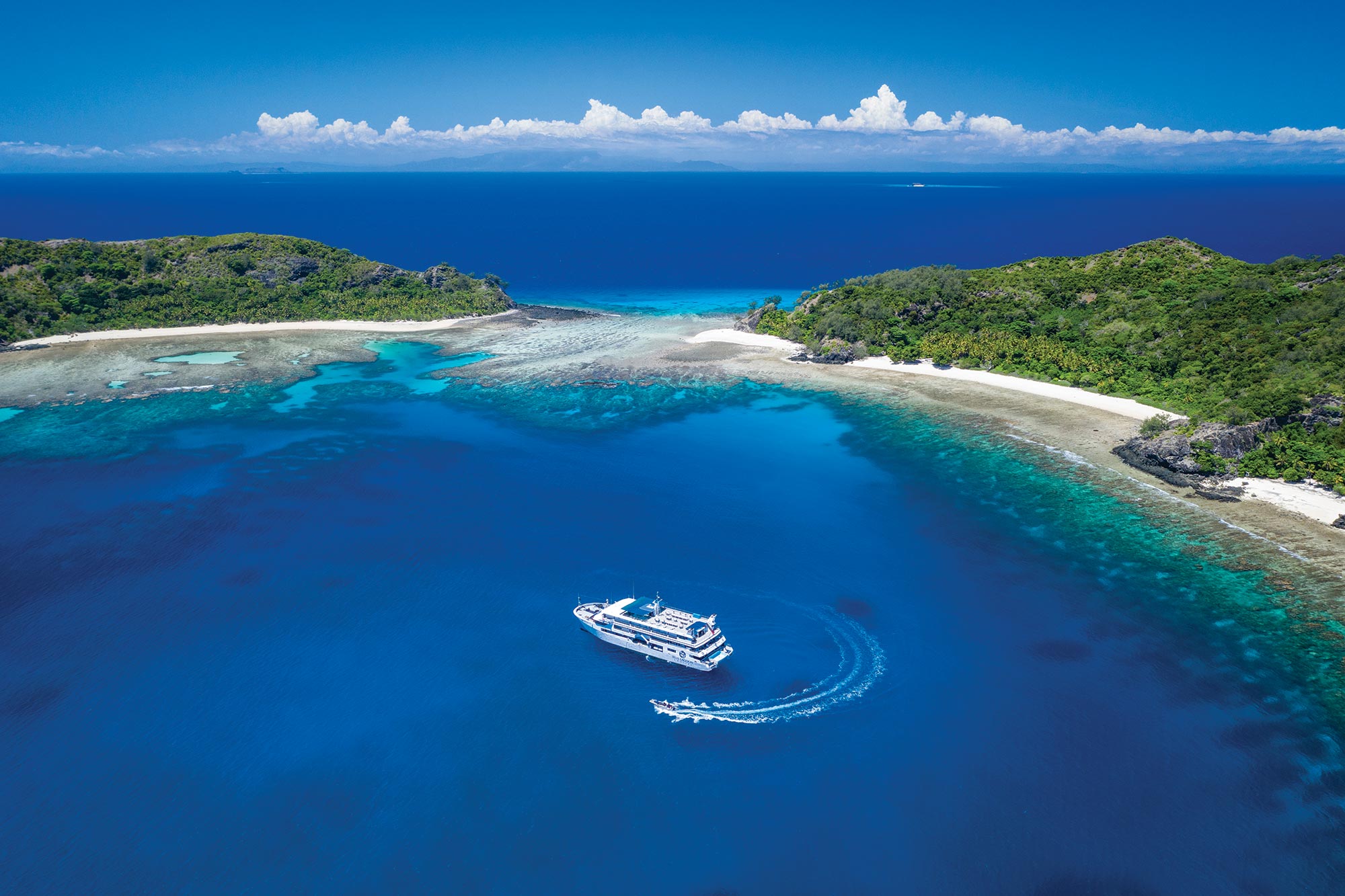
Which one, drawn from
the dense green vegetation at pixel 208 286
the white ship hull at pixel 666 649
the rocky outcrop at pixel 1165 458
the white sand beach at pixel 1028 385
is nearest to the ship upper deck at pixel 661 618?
the white ship hull at pixel 666 649

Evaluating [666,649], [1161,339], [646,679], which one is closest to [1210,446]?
[1161,339]

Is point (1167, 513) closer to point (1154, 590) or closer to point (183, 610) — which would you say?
Result: point (1154, 590)

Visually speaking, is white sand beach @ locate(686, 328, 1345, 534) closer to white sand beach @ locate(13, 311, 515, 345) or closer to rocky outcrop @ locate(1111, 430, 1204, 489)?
rocky outcrop @ locate(1111, 430, 1204, 489)

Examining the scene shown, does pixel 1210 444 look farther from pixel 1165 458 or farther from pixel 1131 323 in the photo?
pixel 1131 323

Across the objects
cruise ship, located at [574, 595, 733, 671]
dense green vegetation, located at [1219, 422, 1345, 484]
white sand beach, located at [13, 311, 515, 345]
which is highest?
dense green vegetation, located at [1219, 422, 1345, 484]

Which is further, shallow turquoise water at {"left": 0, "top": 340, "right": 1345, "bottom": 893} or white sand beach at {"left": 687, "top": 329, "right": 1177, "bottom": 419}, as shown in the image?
white sand beach at {"left": 687, "top": 329, "right": 1177, "bottom": 419}

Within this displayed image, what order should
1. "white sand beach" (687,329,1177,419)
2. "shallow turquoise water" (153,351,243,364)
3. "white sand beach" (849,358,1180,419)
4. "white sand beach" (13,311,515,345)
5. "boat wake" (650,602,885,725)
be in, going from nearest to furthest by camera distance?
1. "boat wake" (650,602,885,725)
2. "white sand beach" (849,358,1180,419)
3. "white sand beach" (687,329,1177,419)
4. "shallow turquoise water" (153,351,243,364)
5. "white sand beach" (13,311,515,345)

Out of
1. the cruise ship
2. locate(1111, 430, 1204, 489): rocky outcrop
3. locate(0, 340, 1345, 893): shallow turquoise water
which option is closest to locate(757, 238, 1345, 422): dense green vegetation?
locate(1111, 430, 1204, 489): rocky outcrop

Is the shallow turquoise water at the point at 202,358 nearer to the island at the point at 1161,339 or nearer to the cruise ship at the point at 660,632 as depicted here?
the island at the point at 1161,339

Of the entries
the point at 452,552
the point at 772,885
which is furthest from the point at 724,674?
the point at 452,552
